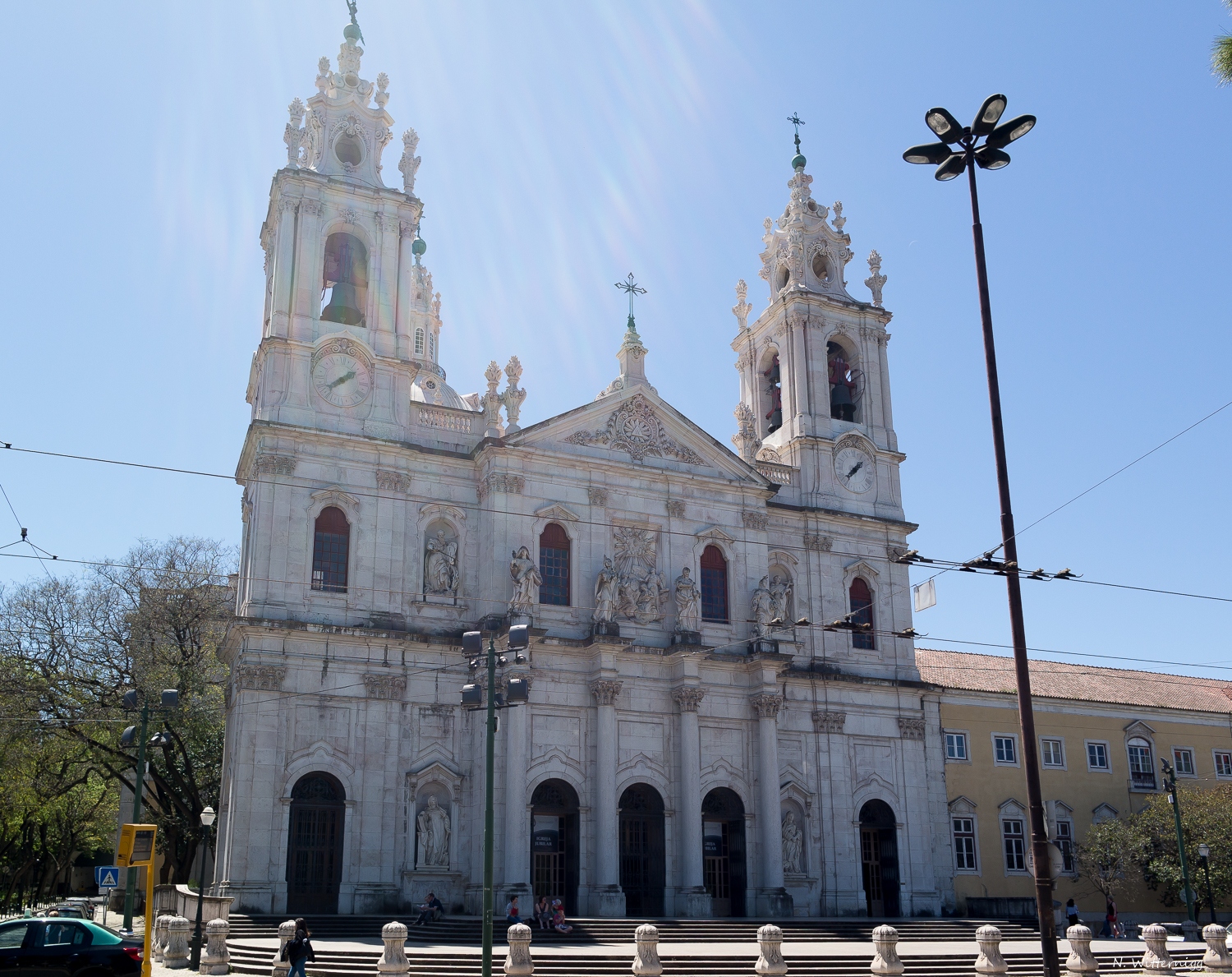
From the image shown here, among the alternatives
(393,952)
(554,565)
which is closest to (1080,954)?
(393,952)

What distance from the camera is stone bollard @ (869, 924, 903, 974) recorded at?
2316 centimetres

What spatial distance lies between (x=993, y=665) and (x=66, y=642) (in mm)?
34988

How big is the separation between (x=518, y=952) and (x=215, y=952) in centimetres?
663

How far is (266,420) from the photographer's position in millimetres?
32656

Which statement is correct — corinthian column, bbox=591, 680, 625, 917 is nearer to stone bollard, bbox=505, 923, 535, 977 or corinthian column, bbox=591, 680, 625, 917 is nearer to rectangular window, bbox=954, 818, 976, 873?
stone bollard, bbox=505, 923, 535, 977

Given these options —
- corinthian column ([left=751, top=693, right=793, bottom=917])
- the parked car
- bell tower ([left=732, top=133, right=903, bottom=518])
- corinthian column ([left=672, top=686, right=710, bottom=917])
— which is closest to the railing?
bell tower ([left=732, top=133, right=903, bottom=518])

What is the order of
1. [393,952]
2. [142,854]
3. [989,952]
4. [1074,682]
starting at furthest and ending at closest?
[1074,682] → [989,952] → [393,952] → [142,854]

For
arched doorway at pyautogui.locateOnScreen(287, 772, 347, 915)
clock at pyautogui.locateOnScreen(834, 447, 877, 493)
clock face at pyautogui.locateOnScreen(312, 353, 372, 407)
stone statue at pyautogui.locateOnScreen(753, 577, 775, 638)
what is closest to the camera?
arched doorway at pyautogui.locateOnScreen(287, 772, 347, 915)

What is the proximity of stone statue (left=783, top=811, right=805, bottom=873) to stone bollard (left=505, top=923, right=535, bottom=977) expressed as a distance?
14.9 meters

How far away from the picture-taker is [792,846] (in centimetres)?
3578

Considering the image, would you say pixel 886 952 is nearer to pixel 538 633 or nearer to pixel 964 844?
pixel 538 633

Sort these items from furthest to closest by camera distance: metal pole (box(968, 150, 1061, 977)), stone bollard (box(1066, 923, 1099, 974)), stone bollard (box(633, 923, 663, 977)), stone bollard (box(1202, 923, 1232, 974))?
stone bollard (box(1202, 923, 1232, 974))
stone bollard (box(1066, 923, 1099, 974))
stone bollard (box(633, 923, 663, 977))
metal pole (box(968, 150, 1061, 977))

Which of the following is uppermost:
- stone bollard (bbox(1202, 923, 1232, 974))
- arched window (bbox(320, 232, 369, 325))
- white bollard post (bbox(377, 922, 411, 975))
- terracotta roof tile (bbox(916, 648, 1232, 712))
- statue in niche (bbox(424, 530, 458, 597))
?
arched window (bbox(320, 232, 369, 325))

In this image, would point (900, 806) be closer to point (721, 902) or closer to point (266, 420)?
point (721, 902)
